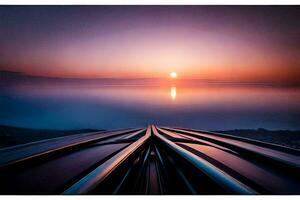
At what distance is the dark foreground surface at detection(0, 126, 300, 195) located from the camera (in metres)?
0.69

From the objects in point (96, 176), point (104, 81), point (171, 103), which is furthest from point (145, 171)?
point (171, 103)

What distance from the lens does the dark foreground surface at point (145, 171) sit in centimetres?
69

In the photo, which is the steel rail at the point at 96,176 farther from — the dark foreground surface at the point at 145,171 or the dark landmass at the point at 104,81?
the dark landmass at the point at 104,81

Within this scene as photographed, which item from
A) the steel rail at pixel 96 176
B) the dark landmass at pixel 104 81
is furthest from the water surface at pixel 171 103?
the steel rail at pixel 96 176

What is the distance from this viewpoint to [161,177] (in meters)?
0.94

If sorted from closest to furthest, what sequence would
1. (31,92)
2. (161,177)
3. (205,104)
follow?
(161,177)
(31,92)
(205,104)

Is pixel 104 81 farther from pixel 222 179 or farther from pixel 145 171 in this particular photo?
pixel 222 179

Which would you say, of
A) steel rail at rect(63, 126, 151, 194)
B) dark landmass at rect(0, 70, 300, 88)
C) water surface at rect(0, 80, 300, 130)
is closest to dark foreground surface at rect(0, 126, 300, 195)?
steel rail at rect(63, 126, 151, 194)

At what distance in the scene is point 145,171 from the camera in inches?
37.7

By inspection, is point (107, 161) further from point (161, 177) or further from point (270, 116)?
point (270, 116)

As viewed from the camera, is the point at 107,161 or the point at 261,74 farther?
the point at 261,74

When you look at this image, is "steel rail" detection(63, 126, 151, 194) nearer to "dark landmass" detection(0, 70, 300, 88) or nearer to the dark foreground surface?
the dark foreground surface
